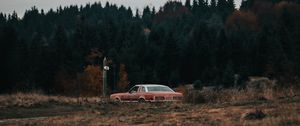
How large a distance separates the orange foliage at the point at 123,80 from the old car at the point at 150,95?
225ft

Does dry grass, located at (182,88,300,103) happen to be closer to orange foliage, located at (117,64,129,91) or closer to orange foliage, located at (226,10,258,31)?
orange foliage, located at (117,64,129,91)

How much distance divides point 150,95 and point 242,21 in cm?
12281

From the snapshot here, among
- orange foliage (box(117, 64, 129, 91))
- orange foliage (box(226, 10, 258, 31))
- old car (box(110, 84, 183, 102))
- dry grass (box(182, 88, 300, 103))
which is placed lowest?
dry grass (box(182, 88, 300, 103))

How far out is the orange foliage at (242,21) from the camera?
13900 cm

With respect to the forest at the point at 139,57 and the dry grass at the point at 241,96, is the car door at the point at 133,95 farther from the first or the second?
the forest at the point at 139,57

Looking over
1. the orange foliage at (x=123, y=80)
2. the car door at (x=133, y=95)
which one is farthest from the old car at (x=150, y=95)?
the orange foliage at (x=123, y=80)

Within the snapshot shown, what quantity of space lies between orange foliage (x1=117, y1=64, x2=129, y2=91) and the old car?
6864 centimetres

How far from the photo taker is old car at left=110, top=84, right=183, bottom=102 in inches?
1050

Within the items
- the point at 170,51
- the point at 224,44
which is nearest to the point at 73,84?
the point at 170,51

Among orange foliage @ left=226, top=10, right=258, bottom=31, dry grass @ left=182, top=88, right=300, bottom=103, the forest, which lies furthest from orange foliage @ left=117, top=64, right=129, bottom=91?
dry grass @ left=182, top=88, right=300, bottom=103

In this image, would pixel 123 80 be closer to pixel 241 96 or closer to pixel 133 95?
pixel 133 95

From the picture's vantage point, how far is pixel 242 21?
146000 mm

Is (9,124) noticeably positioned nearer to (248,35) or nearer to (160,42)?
(160,42)

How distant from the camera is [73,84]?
3890 inches
